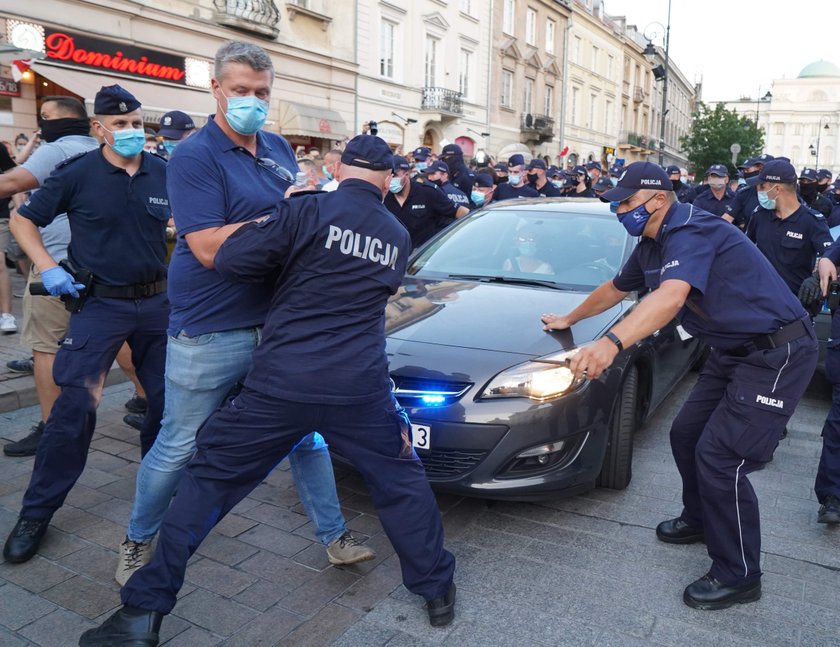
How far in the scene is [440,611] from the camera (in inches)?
111

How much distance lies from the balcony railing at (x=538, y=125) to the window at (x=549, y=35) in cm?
372

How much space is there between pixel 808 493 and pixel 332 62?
827 inches

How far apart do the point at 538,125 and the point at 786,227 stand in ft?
113

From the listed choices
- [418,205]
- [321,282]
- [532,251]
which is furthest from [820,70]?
[321,282]

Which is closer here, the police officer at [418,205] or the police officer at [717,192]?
the police officer at [418,205]

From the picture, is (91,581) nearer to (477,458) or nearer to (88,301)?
(88,301)

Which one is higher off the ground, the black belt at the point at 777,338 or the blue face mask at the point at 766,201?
the blue face mask at the point at 766,201

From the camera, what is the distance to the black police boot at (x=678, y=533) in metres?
3.59

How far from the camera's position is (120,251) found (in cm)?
351

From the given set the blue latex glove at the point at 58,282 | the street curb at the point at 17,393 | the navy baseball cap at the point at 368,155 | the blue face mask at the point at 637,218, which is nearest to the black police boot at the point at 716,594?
the blue face mask at the point at 637,218

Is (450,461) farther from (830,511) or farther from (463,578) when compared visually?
(830,511)

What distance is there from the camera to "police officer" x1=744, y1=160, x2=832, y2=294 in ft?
17.1

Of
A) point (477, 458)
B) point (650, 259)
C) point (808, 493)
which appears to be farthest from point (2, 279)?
point (808, 493)

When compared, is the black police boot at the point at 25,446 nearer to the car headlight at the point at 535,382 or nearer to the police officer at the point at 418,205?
the car headlight at the point at 535,382
